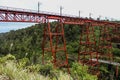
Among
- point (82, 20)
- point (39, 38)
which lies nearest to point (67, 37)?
point (39, 38)

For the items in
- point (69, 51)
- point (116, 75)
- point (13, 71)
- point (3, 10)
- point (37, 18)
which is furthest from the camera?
point (69, 51)

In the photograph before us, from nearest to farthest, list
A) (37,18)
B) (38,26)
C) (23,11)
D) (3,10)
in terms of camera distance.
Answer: (3,10) < (23,11) < (37,18) < (38,26)

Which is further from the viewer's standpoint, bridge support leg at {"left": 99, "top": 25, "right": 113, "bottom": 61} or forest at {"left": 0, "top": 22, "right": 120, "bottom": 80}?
bridge support leg at {"left": 99, "top": 25, "right": 113, "bottom": 61}

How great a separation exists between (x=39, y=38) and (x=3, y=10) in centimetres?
4168

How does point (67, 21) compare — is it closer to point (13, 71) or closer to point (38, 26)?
point (13, 71)

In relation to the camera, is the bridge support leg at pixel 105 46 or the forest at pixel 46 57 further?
the bridge support leg at pixel 105 46

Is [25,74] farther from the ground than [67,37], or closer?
farther from the ground

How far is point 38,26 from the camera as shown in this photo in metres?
70.1

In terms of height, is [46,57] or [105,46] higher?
[105,46]

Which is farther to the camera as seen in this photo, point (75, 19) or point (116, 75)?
point (116, 75)

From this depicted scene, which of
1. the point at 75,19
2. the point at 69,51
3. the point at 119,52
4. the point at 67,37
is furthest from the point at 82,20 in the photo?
the point at 67,37

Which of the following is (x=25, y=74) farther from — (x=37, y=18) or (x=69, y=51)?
(x=69, y=51)

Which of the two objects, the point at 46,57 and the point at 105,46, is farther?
the point at 105,46

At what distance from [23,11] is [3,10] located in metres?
1.98
